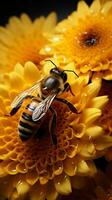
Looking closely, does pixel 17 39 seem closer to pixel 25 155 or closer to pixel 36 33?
pixel 36 33

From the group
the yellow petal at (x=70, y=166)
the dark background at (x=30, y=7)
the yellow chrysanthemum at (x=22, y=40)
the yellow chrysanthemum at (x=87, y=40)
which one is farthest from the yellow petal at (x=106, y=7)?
the dark background at (x=30, y=7)

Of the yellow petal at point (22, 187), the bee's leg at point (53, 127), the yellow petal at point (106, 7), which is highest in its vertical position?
the yellow petal at point (106, 7)

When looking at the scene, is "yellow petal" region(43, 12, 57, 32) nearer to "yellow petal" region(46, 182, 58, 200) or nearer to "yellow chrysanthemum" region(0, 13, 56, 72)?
"yellow chrysanthemum" region(0, 13, 56, 72)

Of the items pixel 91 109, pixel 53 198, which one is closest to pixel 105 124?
pixel 91 109

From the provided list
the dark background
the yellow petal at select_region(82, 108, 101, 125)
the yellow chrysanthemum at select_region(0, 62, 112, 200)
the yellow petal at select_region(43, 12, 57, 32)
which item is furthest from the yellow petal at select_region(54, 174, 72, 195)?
the dark background

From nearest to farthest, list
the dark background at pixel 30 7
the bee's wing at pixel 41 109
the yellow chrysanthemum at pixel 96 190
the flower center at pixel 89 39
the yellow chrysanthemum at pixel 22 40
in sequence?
the bee's wing at pixel 41 109
the yellow chrysanthemum at pixel 96 190
the flower center at pixel 89 39
the yellow chrysanthemum at pixel 22 40
the dark background at pixel 30 7

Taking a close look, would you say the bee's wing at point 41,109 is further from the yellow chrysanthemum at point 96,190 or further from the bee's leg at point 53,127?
the yellow chrysanthemum at point 96,190
